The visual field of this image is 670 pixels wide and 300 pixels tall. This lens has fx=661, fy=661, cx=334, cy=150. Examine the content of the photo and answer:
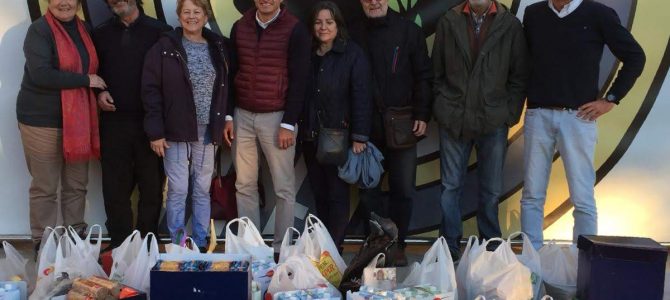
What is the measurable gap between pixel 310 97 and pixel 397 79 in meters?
0.49

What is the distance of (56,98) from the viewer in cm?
358

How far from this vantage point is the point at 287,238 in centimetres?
288

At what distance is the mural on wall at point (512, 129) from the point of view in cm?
393

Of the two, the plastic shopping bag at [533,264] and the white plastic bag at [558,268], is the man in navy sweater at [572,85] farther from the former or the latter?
the plastic shopping bag at [533,264]

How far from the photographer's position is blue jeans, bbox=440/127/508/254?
3.67m

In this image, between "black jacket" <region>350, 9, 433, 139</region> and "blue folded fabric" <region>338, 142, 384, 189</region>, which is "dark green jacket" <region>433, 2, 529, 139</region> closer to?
"black jacket" <region>350, 9, 433, 139</region>

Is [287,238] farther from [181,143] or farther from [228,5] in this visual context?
[228,5]

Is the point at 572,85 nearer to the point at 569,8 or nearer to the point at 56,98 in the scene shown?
the point at 569,8

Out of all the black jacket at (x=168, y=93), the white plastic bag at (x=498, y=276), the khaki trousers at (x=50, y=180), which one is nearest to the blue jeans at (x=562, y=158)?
the white plastic bag at (x=498, y=276)

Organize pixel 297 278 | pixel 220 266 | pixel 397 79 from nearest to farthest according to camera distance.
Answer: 1. pixel 220 266
2. pixel 297 278
3. pixel 397 79

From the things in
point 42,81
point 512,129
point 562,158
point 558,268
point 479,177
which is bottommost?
point 558,268

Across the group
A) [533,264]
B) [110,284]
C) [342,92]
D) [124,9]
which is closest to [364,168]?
[342,92]

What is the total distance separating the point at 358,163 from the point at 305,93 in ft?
1.60

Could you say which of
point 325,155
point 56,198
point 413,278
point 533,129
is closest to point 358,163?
point 325,155
